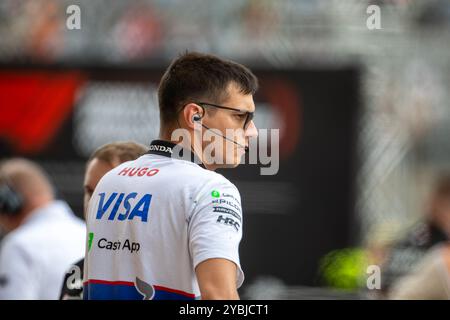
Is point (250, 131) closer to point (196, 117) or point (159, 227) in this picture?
point (196, 117)

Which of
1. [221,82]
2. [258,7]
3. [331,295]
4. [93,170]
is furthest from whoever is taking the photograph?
[258,7]

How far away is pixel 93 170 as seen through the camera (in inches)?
148

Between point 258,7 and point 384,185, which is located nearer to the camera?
point 384,185

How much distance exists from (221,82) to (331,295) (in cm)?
586

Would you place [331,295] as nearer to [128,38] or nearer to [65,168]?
[65,168]

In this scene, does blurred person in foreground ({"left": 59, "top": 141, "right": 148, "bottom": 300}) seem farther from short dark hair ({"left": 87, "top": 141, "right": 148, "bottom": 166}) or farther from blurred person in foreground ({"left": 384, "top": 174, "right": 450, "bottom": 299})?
→ blurred person in foreground ({"left": 384, "top": 174, "right": 450, "bottom": 299})

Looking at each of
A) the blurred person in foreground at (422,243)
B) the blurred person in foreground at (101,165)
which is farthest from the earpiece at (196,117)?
the blurred person in foreground at (422,243)

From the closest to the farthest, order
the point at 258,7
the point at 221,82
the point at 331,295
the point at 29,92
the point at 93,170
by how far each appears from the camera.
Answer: the point at 221,82
the point at 93,170
the point at 331,295
the point at 29,92
the point at 258,7

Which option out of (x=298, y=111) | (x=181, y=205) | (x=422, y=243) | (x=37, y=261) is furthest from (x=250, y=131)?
(x=298, y=111)

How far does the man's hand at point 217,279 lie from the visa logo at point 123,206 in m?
0.29

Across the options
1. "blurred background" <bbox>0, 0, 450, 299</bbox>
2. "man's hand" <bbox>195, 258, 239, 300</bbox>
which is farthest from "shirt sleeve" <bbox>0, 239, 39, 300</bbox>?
"blurred background" <bbox>0, 0, 450, 299</bbox>

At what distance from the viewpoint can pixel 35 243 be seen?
4.84 metres

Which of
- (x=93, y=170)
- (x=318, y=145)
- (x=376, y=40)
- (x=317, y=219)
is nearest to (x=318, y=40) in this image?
(x=376, y=40)

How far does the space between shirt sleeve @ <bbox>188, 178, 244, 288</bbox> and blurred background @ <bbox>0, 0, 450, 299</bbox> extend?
5444 mm
